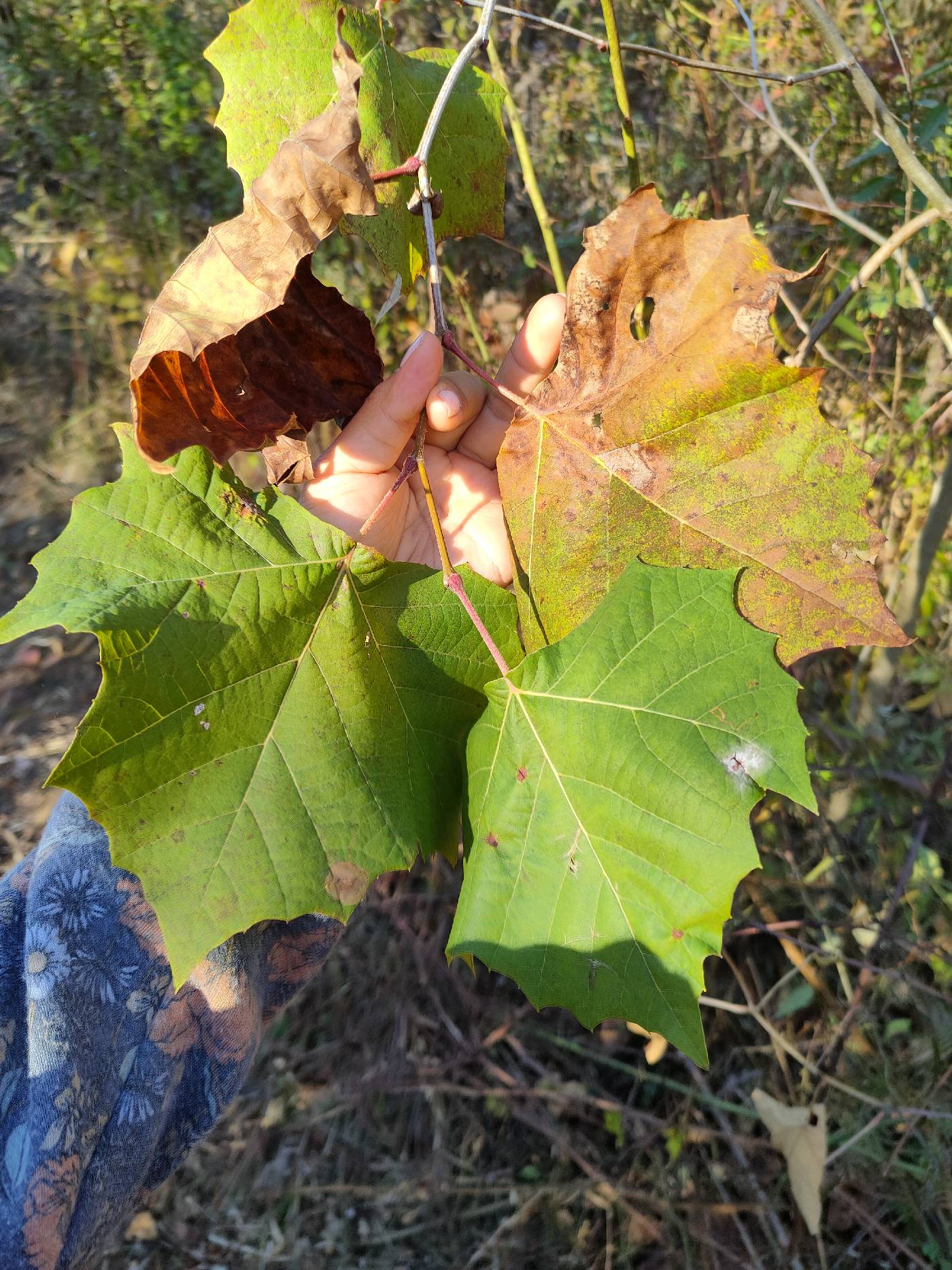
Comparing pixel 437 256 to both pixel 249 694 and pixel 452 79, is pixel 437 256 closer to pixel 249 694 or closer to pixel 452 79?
pixel 452 79

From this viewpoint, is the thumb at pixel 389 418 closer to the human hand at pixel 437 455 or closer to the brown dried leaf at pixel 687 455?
the human hand at pixel 437 455

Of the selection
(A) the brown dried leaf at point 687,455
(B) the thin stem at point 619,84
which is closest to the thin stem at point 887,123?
(B) the thin stem at point 619,84

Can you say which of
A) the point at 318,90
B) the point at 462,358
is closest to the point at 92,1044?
the point at 462,358

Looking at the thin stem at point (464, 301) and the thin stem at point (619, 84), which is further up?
the thin stem at point (619, 84)

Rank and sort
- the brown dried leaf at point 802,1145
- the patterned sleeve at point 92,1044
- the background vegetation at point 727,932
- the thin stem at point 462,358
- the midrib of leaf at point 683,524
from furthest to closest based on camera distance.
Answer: the background vegetation at point 727,932
the brown dried leaf at point 802,1145
the patterned sleeve at point 92,1044
the thin stem at point 462,358
the midrib of leaf at point 683,524

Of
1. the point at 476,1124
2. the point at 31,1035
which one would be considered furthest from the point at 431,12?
the point at 476,1124

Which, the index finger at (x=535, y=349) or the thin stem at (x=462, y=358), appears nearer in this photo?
the thin stem at (x=462, y=358)
